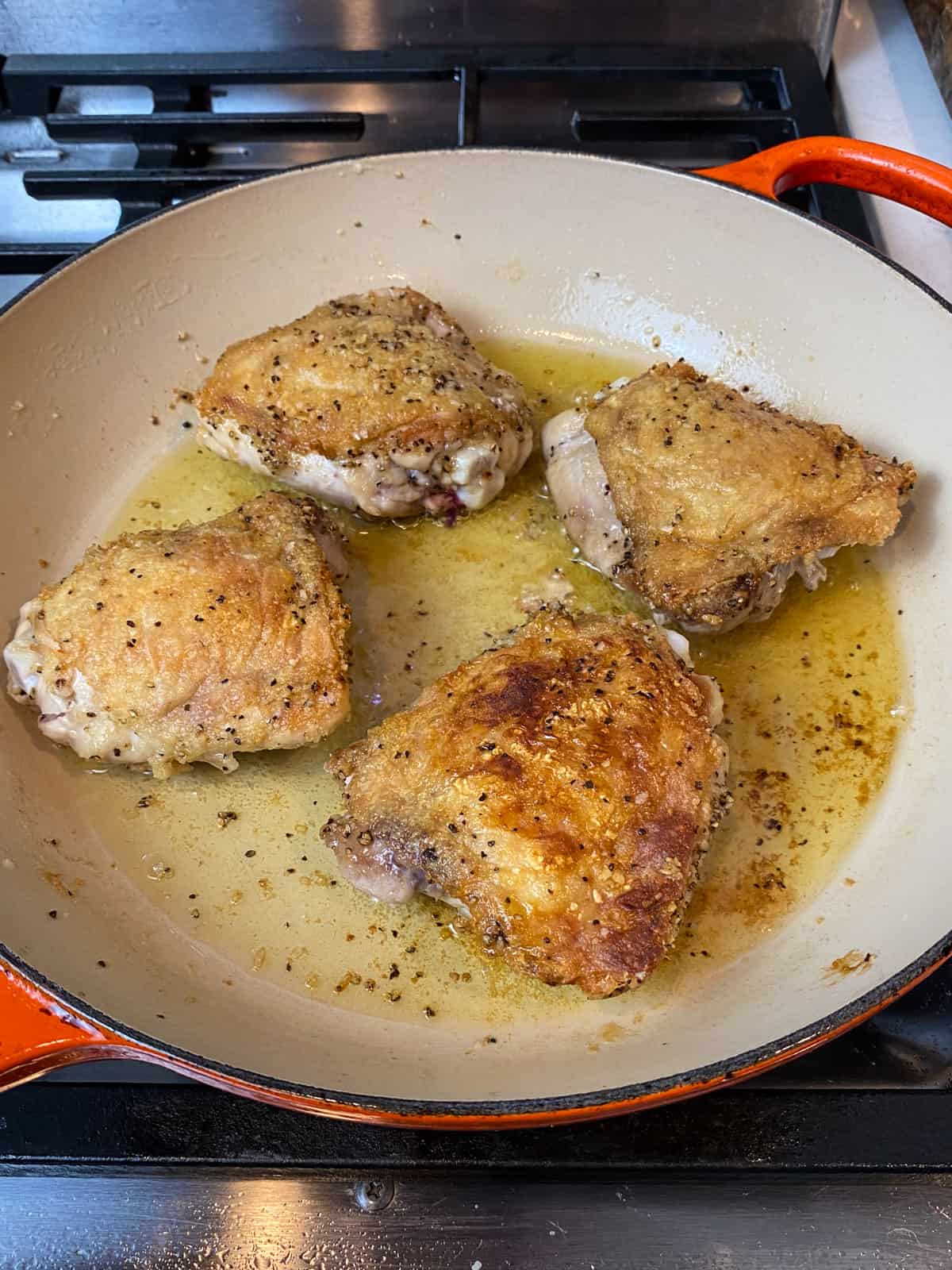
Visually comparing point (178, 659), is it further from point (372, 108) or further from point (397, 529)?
point (372, 108)

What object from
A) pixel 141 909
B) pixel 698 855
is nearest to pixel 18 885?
pixel 141 909

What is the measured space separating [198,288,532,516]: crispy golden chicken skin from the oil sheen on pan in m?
0.12

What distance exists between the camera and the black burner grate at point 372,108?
2598mm

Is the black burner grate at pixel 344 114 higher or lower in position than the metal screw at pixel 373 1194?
higher

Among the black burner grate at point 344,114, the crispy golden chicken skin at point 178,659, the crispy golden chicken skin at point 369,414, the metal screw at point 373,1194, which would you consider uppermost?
the black burner grate at point 344,114

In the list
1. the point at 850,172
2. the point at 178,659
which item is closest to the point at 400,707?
the point at 178,659

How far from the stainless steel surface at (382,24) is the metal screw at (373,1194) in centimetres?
276

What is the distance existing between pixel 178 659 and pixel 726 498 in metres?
1.05

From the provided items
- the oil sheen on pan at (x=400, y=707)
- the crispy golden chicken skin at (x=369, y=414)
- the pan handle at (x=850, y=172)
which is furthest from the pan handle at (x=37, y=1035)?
the pan handle at (x=850, y=172)

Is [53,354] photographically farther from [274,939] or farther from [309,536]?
[274,939]

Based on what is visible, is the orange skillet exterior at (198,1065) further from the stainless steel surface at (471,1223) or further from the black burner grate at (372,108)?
the black burner grate at (372,108)

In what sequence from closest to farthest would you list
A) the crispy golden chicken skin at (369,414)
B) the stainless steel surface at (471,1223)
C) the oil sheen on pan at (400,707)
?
the stainless steel surface at (471,1223) → the oil sheen on pan at (400,707) → the crispy golden chicken skin at (369,414)

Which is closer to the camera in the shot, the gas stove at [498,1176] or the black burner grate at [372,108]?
the gas stove at [498,1176]

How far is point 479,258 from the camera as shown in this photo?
241 centimetres
